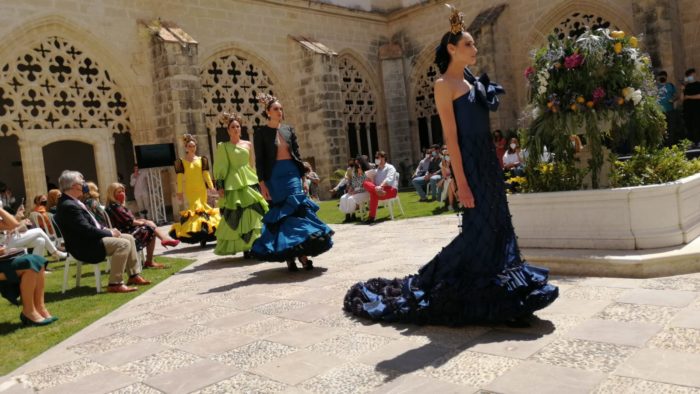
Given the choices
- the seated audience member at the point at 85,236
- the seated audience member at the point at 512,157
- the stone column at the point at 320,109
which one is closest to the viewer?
the seated audience member at the point at 85,236

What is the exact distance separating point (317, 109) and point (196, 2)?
4721 millimetres

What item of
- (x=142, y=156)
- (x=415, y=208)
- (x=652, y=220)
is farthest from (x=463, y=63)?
(x=142, y=156)

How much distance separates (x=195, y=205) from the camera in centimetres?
866

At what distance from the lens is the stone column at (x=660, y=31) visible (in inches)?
540

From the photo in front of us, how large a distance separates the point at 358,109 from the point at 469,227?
55.7 ft

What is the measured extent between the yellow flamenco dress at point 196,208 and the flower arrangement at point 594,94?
17.7 feet

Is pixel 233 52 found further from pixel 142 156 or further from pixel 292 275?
pixel 292 275

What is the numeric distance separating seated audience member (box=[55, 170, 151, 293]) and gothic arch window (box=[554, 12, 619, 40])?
47.0ft

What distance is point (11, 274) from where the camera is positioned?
4.45 m

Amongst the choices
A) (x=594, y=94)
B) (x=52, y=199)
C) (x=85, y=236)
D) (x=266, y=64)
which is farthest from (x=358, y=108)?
(x=594, y=94)

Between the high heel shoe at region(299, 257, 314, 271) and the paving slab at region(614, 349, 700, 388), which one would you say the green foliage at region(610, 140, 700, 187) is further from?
the high heel shoe at region(299, 257, 314, 271)

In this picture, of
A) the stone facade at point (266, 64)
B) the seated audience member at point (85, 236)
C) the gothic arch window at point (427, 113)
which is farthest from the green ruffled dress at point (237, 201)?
the gothic arch window at point (427, 113)

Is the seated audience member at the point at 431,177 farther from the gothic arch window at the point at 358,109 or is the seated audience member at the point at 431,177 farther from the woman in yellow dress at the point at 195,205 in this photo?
the gothic arch window at the point at 358,109

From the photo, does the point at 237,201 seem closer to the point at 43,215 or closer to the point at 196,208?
the point at 196,208
